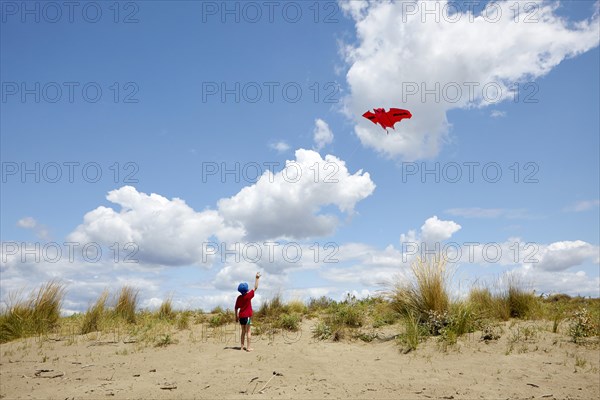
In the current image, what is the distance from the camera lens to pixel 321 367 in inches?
309

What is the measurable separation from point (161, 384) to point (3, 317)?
303 inches

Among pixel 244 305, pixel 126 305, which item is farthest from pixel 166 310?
pixel 244 305

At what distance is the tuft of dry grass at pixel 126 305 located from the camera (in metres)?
13.3

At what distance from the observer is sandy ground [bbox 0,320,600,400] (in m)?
6.84

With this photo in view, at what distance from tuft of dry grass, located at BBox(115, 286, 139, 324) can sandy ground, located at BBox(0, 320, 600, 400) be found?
2.67 metres

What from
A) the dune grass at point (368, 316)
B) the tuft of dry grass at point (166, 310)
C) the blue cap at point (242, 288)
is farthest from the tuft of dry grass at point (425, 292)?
the tuft of dry grass at point (166, 310)

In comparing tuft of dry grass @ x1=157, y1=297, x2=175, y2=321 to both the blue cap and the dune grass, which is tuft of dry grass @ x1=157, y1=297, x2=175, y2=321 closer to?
the dune grass

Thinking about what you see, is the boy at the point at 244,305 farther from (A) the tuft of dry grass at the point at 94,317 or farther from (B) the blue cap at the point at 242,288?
(A) the tuft of dry grass at the point at 94,317

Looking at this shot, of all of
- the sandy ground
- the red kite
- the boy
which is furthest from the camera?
the red kite

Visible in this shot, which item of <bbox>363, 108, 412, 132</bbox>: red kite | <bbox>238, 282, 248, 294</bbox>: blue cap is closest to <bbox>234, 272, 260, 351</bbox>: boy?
<bbox>238, 282, 248, 294</bbox>: blue cap

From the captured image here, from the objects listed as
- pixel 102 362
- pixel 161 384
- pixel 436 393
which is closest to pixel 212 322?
pixel 102 362

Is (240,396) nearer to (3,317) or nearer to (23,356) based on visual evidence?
(23,356)

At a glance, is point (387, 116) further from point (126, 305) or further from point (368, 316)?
point (126, 305)

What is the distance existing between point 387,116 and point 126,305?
928cm
